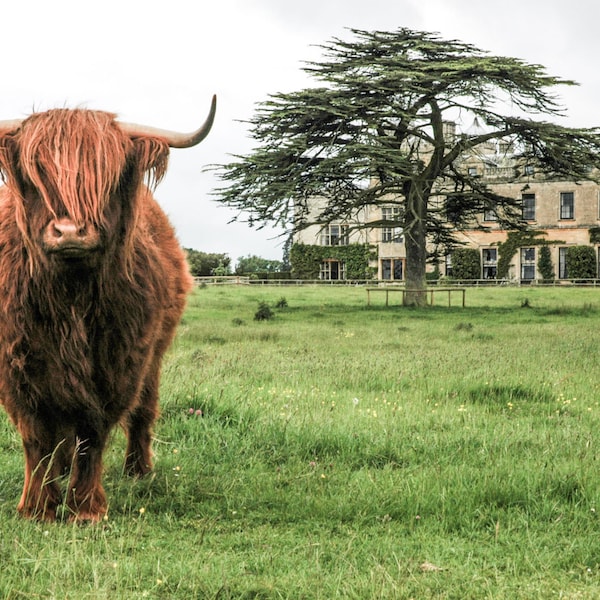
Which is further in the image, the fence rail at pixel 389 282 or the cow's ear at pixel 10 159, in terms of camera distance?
the fence rail at pixel 389 282

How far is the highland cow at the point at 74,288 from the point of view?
3604 mm

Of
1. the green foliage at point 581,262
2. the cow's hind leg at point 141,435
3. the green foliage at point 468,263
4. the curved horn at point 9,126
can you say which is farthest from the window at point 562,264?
the curved horn at point 9,126

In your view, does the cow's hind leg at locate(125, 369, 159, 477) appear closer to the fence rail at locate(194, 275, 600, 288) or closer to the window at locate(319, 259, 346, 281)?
the fence rail at locate(194, 275, 600, 288)

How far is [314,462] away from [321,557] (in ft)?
4.97

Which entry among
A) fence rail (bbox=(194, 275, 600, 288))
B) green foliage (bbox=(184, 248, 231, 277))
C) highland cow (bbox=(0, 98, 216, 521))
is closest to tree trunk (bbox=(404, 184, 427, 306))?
fence rail (bbox=(194, 275, 600, 288))

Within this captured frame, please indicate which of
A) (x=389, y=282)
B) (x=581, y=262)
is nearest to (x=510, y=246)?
(x=581, y=262)

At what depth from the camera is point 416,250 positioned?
91.4 ft

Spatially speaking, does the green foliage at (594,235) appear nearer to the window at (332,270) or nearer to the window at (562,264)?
the window at (562,264)

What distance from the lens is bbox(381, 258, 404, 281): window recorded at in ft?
186

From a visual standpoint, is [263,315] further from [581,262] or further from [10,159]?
[581,262]

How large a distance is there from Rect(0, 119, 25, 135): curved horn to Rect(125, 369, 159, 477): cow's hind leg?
199cm

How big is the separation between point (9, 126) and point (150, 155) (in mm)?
696

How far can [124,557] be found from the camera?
3617mm

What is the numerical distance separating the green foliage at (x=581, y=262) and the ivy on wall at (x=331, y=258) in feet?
44.8
